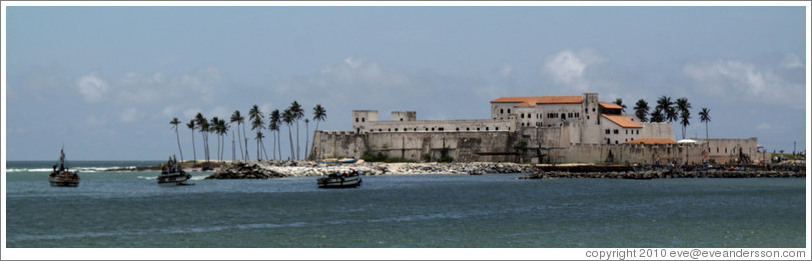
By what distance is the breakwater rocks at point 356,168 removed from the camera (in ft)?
292

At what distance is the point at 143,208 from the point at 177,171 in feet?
96.6

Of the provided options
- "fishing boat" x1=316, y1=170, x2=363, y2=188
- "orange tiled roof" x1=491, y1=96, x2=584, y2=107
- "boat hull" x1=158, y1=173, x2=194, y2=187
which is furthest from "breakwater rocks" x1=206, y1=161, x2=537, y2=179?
"fishing boat" x1=316, y1=170, x2=363, y2=188

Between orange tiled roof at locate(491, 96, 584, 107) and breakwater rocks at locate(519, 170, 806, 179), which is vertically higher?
orange tiled roof at locate(491, 96, 584, 107)

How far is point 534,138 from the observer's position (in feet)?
368

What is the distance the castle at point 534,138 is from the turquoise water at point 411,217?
38.4m

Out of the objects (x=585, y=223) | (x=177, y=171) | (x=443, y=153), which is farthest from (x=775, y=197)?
(x=443, y=153)

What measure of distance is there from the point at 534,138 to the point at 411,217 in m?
71.6

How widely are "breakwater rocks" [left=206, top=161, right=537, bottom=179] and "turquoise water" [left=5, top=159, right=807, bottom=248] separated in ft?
71.4

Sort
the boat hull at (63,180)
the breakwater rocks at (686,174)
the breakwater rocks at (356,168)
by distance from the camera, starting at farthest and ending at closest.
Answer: the breakwater rocks at (356,168) < the breakwater rocks at (686,174) < the boat hull at (63,180)

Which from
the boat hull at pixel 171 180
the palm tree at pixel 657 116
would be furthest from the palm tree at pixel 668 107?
the boat hull at pixel 171 180

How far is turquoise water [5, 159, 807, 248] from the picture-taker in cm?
3300

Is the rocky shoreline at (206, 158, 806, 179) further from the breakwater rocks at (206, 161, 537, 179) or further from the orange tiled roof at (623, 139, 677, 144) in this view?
the orange tiled roof at (623, 139, 677, 144)

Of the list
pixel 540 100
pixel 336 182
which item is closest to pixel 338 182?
pixel 336 182

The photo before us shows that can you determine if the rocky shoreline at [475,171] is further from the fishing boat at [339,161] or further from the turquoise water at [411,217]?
the turquoise water at [411,217]
